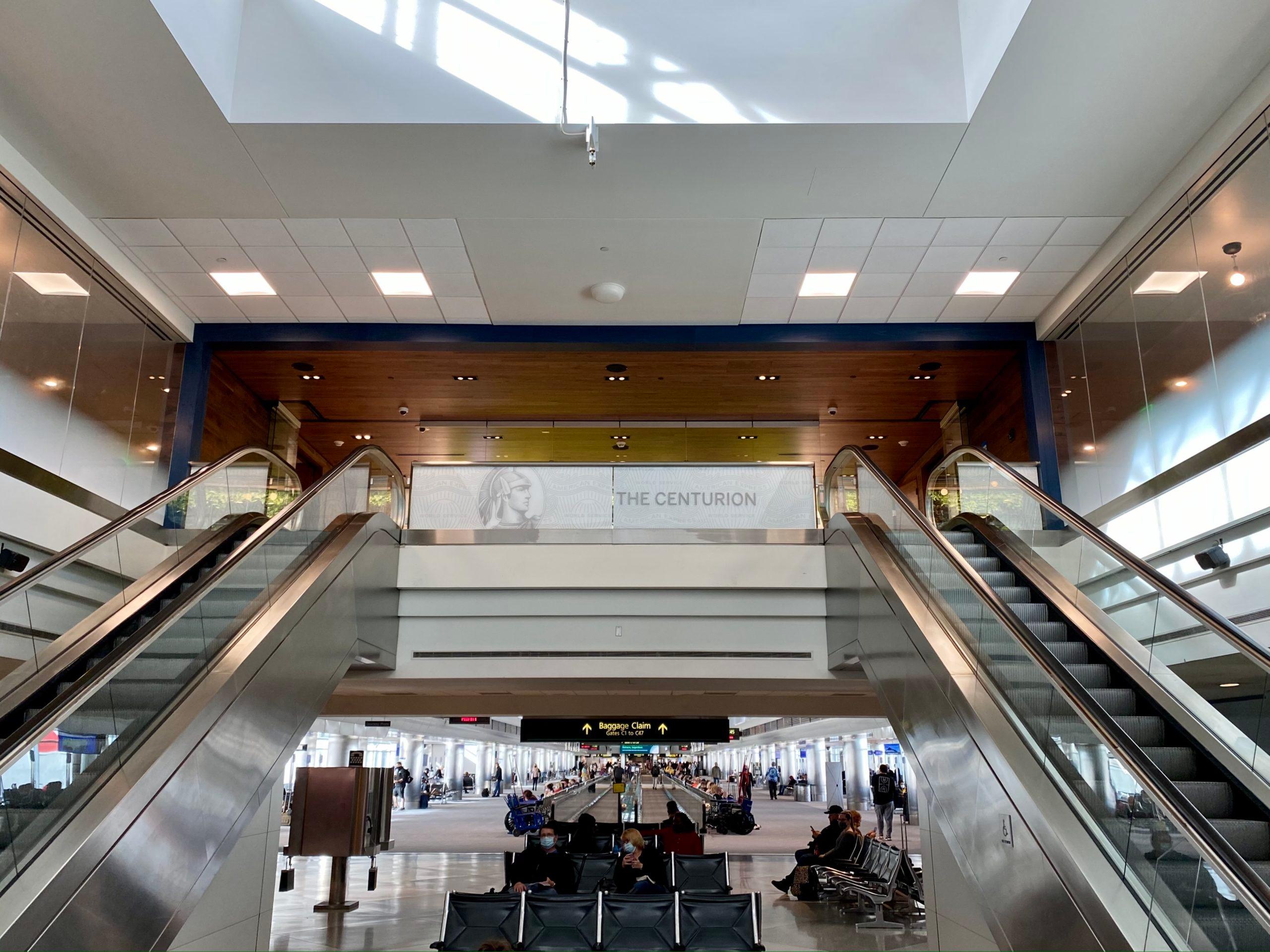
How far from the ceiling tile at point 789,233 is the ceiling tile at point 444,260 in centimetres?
317

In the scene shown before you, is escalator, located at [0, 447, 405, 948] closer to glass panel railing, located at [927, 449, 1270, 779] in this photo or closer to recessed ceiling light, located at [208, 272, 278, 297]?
recessed ceiling light, located at [208, 272, 278, 297]

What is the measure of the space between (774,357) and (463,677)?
623cm

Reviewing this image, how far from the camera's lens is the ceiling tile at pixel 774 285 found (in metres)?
10.3

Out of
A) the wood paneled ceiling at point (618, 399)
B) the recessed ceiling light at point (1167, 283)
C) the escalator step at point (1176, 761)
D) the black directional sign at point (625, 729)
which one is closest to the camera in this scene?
the escalator step at point (1176, 761)

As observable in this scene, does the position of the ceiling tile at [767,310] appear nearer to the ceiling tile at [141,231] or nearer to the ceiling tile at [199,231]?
the ceiling tile at [199,231]

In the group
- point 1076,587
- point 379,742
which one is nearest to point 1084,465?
point 1076,587

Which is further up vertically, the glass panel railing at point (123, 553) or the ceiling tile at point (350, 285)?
the ceiling tile at point (350, 285)

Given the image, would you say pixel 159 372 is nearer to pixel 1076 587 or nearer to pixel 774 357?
pixel 774 357

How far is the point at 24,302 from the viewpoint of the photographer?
8.22 meters

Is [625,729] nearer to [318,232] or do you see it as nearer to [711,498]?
[711,498]

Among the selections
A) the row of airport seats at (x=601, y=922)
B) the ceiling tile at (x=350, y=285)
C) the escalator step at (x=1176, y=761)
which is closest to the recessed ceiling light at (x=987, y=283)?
the escalator step at (x=1176, y=761)

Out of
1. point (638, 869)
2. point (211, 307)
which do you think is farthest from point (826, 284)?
point (211, 307)

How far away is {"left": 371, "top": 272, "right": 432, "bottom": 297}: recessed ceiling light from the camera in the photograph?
33.8 feet

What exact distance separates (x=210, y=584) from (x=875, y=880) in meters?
10.2
